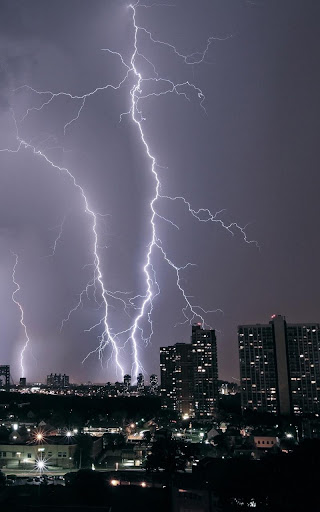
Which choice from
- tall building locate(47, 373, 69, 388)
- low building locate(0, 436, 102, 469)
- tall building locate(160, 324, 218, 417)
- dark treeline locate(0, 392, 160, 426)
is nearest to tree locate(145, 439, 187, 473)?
low building locate(0, 436, 102, 469)

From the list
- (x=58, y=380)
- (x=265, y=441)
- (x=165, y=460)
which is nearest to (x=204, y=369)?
(x=265, y=441)

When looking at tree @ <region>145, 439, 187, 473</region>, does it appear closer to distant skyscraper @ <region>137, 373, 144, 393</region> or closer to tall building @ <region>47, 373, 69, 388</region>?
distant skyscraper @ <region>137, 373, 144, 393</region>

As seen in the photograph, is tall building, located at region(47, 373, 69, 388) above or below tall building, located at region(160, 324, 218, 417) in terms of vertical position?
above

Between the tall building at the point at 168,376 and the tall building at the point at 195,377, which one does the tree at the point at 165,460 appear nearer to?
the tall building at the point at 195,377

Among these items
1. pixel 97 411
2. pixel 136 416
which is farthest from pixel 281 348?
pixel 97 411

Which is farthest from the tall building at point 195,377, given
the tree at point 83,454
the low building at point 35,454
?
the low building at point 35,454

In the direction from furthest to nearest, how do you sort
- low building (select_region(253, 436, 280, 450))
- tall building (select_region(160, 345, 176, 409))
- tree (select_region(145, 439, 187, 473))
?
tall building (select_region(160, 345, 176, 409)), low building (select_region(253, 436, 280, 450)), tree (select_region(145, 439, 187, 473))

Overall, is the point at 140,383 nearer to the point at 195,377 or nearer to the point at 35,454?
the point at 195,377

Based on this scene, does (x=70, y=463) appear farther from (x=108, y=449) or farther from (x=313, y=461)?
(x=313, y=461)
